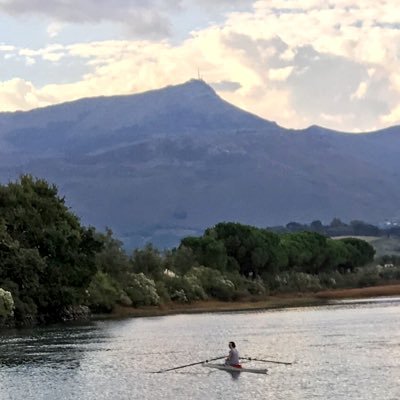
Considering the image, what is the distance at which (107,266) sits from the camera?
128 metres

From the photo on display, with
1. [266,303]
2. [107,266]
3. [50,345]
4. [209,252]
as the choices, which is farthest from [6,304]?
[209,252]

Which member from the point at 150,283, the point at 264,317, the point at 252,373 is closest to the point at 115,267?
the point at 150,283

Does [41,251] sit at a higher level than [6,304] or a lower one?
higher

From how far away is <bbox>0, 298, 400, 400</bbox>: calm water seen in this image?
4612cm

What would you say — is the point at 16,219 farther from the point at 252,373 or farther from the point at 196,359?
the point at 252,373

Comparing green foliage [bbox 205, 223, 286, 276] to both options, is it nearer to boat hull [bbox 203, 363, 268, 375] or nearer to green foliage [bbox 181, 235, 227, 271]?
green foliage [bbox 181, 235, 227, 271]

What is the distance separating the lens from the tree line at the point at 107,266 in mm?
98312

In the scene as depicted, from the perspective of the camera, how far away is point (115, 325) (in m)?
95.2

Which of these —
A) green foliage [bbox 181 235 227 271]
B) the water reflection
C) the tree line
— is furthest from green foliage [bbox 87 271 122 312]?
green foliage [bbox 181 235 227 271]

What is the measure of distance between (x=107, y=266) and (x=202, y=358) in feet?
222

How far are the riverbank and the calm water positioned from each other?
2560 cm

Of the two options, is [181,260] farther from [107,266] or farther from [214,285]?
[107,266]

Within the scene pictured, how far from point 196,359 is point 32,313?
41.6 m

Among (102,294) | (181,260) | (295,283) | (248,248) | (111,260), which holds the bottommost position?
(102,294)
